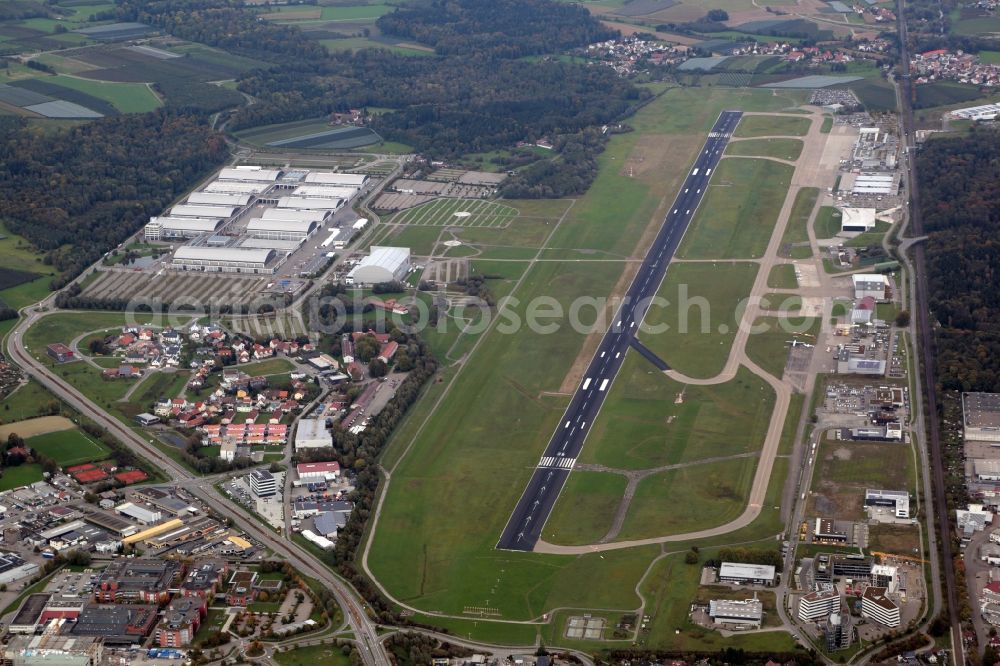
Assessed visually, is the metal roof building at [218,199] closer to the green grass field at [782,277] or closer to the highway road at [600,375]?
the highway road at [600,375]

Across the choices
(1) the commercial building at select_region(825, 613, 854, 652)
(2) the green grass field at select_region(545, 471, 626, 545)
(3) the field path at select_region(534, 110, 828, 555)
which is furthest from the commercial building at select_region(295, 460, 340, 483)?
(1) the commercial building at select_region(825, 613, 854, 652)

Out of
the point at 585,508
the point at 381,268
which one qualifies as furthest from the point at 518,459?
the point at 381,268

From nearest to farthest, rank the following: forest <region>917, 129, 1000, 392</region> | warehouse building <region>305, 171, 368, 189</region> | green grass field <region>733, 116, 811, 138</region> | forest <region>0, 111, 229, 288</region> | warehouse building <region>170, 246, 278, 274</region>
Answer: forest <region>917, 129, 1000, 392</region>
warehouse building <region>170, 246, 278, 274</region>
forest <region>0, 111, 229, 288</region>
warehouse building <region>305, 171, 368, 189</region>
green grass field <region>733, 116, 811, 138</region>

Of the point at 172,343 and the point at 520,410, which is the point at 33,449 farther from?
the point at 520,410

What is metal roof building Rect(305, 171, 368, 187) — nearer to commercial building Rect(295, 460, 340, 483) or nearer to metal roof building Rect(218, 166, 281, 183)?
metal roof building Rect(218, 166, 281, 183)

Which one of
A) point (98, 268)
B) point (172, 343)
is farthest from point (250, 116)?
point (172, 343)

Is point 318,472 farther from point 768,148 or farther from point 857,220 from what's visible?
point 768,148
